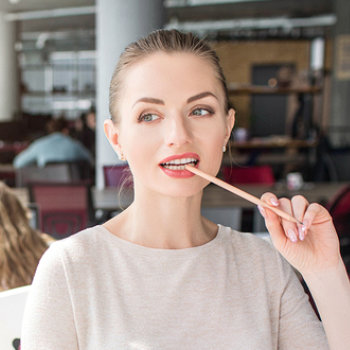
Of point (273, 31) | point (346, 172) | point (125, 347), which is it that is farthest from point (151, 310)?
point (273, 31)

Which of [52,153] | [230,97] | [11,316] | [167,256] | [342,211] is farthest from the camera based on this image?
[52,153]

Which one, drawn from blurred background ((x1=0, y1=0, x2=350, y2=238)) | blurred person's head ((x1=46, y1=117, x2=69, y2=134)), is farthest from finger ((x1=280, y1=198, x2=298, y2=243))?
blurred person's head ((x1=46, y1=117, x2=69, y2=134))

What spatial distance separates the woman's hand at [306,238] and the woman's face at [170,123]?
15 centimetres

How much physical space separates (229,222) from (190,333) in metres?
2.10

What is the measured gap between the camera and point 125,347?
2.77ft

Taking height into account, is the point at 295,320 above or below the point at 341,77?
below

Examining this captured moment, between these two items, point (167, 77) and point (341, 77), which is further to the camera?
point (341, 77)

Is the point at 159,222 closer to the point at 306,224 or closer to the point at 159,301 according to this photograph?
the point at 159,301

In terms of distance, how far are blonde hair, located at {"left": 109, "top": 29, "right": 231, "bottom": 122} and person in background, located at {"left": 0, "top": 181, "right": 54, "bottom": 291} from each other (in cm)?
82

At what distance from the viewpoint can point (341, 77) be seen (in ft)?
27.4

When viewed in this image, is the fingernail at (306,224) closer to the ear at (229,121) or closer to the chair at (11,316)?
the ear at (229,121)

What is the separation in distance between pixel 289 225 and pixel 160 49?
0.40m

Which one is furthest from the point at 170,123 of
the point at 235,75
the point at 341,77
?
the point at 235,75

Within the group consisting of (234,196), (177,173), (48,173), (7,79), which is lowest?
(234,196)
